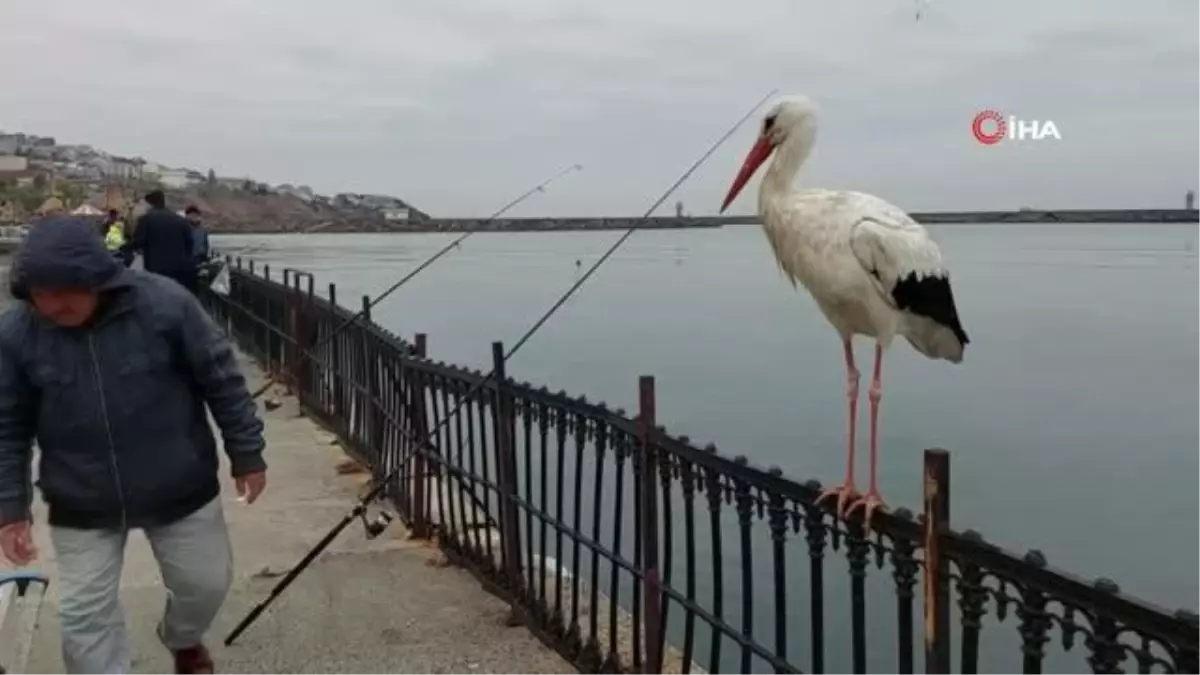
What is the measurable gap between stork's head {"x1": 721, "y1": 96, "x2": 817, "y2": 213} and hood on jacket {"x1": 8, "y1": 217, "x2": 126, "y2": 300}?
2.10 metres

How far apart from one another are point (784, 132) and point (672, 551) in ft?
5.79

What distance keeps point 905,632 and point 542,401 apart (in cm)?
212

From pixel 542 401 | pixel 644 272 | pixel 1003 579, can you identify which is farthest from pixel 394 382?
pixel 644 272

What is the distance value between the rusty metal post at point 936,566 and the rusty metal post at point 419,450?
3393 millimetres

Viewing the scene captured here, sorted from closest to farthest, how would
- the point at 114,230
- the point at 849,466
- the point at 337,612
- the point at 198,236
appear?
the point at 849,466, the point at 337,612, the point at 198,236, the point at 114,230

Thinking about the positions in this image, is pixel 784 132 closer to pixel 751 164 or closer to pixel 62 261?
pixel 751 164

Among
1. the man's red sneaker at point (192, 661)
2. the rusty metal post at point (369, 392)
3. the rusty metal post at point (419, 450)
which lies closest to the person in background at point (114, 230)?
the rusty metal post at point (369, 392)

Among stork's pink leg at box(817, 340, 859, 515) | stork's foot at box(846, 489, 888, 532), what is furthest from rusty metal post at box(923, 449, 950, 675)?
stork's pink leg at box(817, 340, 859, 515)

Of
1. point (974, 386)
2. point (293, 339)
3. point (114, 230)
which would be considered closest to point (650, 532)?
point (293, 339)

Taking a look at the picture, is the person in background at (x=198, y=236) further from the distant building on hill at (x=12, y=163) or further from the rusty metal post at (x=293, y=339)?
the distant building on hill at (x=12, y=163)

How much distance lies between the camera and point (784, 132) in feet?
13.9

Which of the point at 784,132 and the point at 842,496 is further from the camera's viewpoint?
the point at 784,132

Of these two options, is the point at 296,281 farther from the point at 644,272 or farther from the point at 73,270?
the point at 644,272

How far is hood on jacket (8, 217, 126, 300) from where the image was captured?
3.50 metres
